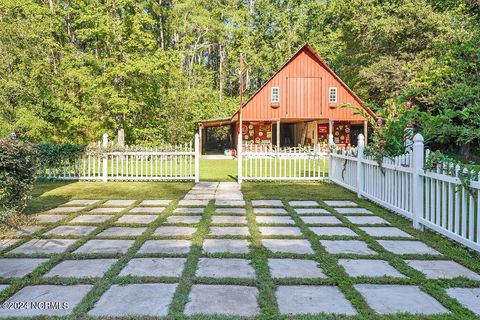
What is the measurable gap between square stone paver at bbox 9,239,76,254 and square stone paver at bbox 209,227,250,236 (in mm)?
1677

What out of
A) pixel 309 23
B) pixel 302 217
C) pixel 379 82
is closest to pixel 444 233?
pixel 302 217

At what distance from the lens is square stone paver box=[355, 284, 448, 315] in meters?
2.60

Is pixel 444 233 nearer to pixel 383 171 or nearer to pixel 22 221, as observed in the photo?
pixel 383 171

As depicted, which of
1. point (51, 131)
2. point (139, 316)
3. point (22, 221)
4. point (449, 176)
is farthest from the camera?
point (51, 131)

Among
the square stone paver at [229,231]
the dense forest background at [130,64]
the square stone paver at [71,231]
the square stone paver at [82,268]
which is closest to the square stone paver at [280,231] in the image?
the square stone paver at [229,231]

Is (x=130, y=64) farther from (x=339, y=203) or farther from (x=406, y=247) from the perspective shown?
(x=406, y=247)

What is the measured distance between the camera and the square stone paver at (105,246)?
3.98 m

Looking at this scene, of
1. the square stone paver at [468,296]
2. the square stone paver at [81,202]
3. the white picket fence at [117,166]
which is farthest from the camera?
the white picket fence at [117,166]

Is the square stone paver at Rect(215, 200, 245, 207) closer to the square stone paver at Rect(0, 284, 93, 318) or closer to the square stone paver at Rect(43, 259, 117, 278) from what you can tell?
the square stone paver at Rect(43, 259, 117, 278)

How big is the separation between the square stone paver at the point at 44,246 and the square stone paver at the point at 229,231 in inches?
66.0

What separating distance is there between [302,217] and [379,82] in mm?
20484

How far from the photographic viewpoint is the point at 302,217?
5730mm

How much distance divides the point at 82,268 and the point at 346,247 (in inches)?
107

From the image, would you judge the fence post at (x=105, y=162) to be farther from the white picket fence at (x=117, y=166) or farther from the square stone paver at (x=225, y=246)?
the square stone paver at (x=225, y=246)
